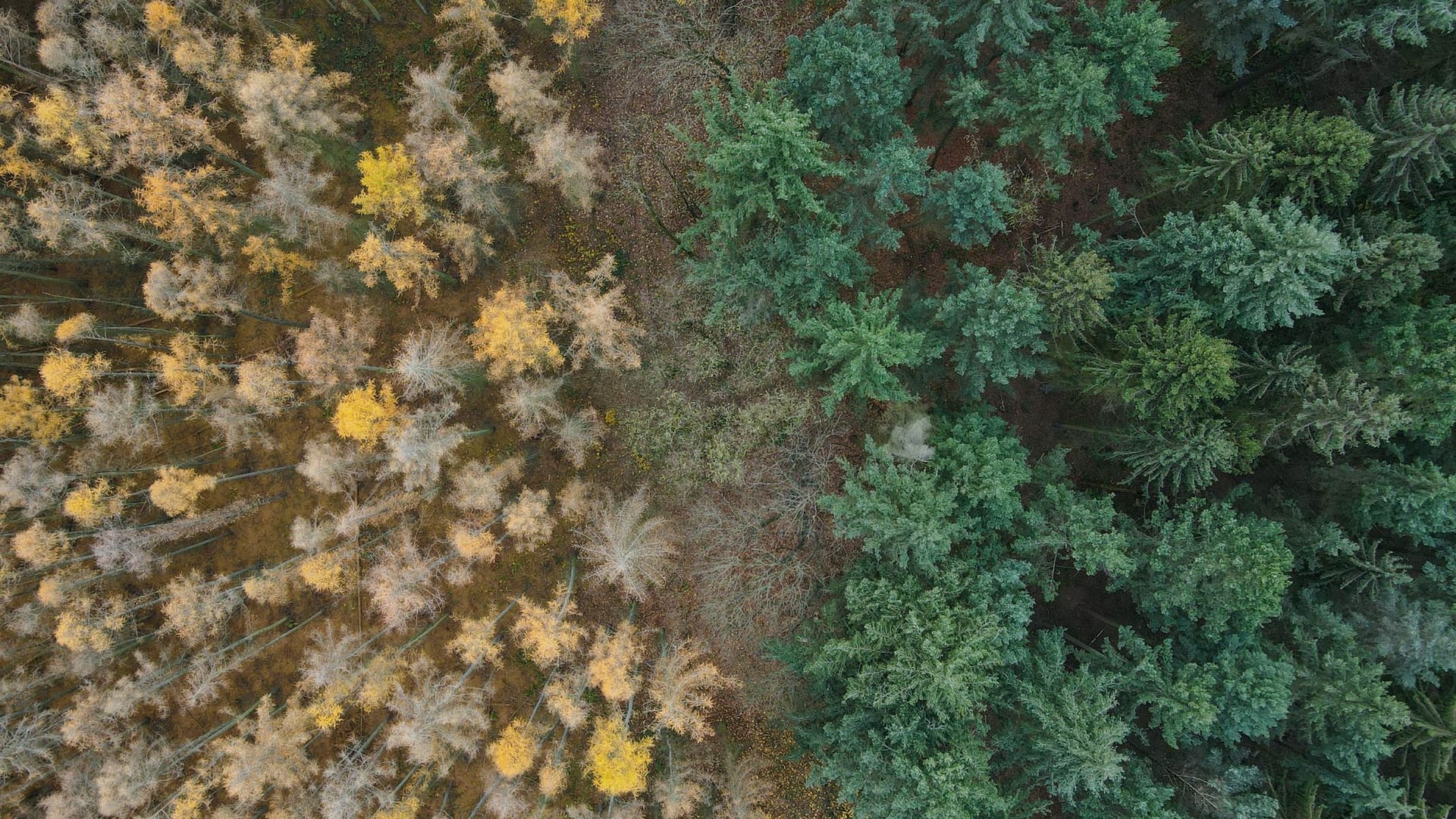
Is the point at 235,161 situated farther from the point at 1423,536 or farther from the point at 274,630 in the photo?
the point at 1423,536

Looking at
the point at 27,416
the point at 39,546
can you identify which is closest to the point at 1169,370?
the point at 39,546

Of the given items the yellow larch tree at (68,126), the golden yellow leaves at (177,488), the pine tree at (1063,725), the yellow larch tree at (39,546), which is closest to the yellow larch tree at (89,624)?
the yellow larch tree at (39,546)

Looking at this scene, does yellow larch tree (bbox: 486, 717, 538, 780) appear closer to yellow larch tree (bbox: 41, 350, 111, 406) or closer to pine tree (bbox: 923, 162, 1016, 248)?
yellow larch tree (bbox: 41, 350, 111, 406)

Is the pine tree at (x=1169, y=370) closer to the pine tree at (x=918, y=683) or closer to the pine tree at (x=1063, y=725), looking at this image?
the pine tree at (x=918, y=683)

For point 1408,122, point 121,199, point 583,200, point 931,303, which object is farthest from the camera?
point 583,200

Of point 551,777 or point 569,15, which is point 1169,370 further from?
point 551,777

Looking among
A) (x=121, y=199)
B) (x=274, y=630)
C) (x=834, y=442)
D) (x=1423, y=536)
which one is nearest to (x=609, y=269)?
(x=834, y=442)
